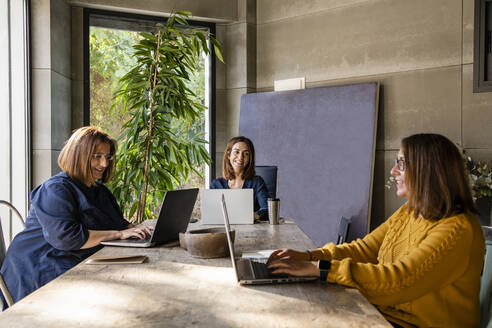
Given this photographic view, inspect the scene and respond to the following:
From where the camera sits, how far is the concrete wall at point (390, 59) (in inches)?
150

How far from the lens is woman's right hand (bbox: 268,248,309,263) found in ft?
4.89

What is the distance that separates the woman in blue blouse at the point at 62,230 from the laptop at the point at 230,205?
0.49m

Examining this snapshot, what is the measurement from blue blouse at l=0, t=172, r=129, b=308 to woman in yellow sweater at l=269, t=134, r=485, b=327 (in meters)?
0.99

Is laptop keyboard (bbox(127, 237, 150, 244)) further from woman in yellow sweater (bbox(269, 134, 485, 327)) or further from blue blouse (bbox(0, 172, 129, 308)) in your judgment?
woman in yellow sweater (bbox(269, 134, 485, 327))

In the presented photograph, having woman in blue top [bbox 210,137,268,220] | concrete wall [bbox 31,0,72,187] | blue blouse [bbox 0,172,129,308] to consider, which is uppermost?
concrete wall [bbox 31,0,72,187]

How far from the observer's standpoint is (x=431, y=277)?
137 cm

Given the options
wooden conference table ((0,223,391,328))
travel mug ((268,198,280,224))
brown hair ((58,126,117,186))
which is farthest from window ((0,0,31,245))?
wooden conference table ((0,223,391,328))

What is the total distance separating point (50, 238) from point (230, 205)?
3.21 feet

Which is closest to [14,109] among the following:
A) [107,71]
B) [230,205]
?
[107,71]

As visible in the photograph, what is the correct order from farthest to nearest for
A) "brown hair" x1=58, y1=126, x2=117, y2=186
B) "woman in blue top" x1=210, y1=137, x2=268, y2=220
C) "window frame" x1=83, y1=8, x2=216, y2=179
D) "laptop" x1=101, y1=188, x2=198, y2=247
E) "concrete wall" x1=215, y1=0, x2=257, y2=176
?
"concrete wall" x1=215, y1=0, x2=257, y2=176
"window frame" x1=83, y1=8, x2=216, y2=179
"woman in blue top" x1=210, y1=137, x2=268, y2=220
"brown hair" x1=58, y1=126, x2=117, y2=186
"laptop" x1=101, y1=188, x2=198, y2=247

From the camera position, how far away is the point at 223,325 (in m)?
0.98

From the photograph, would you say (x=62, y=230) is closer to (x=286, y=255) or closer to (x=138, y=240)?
(x=138, y=240)

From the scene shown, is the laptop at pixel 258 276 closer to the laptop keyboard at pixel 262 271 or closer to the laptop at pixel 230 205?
the laptop keyboard at pixel 262 271

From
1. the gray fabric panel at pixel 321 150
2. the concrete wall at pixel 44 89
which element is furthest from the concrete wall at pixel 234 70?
the concrete wall at pixel 44 89
